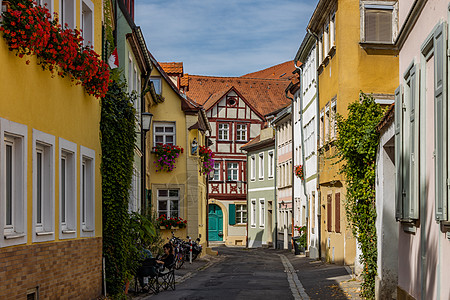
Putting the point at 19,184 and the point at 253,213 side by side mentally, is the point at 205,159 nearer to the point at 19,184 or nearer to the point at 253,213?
the point at 253,213

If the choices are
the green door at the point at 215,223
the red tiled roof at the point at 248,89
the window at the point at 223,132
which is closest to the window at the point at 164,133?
the window at the point at 223,132

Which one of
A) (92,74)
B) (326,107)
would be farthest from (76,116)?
(326,107)

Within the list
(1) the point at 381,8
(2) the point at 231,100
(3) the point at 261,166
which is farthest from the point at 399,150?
(2) the point at 231,100

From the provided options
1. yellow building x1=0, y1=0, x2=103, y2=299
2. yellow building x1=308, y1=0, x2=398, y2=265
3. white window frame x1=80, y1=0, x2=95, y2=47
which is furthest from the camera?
yellow building x1=308, y1=0, x2=398, y2=265

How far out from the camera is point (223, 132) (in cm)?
6184

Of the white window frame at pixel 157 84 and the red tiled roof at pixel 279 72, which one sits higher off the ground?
the red tiled roof at pixel 279 72

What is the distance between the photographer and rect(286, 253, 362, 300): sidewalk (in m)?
16.7

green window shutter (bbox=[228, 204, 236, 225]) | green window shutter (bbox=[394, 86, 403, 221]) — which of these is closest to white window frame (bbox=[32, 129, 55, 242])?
green window shutter (bbox=[394, 86, 403, 221])

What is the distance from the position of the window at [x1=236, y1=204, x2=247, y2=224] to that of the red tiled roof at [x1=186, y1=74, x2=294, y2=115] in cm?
1072

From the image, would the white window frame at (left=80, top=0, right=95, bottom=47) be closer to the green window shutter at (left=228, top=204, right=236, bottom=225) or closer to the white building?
the white building

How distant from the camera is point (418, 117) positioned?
9.85 m

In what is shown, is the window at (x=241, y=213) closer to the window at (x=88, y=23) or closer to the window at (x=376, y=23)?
the window at (x=376, y=23)

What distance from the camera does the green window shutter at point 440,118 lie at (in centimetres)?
770

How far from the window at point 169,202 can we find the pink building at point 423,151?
73.7 feet
